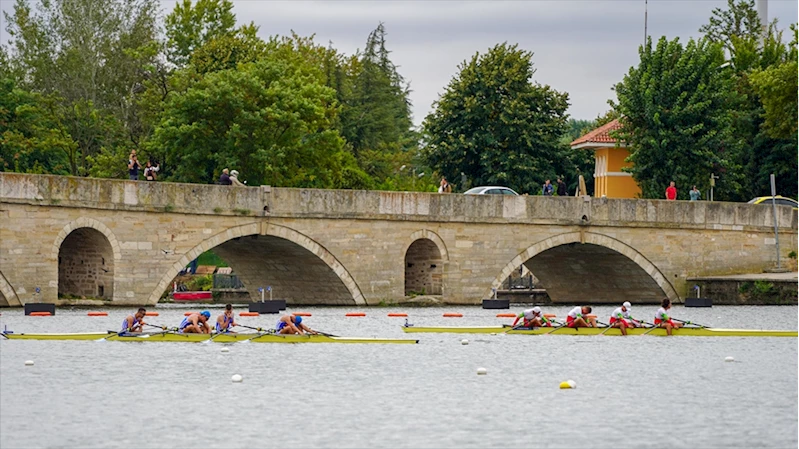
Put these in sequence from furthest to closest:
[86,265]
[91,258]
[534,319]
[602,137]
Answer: [602,137] → [86,265] → [91,258] → [534,319]

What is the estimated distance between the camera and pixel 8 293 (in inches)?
1836

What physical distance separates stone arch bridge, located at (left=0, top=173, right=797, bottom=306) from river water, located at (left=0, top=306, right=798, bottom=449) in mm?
3344

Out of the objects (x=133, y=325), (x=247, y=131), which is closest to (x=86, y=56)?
(x=247, y=131)

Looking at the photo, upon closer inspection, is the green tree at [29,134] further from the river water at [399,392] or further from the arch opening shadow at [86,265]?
the river water at [399,392]

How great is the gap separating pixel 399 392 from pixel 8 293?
59.4ft

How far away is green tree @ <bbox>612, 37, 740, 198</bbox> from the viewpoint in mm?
66375

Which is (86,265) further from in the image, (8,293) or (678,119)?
(678,119)

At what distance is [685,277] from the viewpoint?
5803 centimetres

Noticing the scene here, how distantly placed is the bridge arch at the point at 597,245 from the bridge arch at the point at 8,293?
16831 millimetres

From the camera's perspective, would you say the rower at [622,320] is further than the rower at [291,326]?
Yes

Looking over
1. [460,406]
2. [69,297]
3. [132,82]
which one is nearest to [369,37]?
[132,82]

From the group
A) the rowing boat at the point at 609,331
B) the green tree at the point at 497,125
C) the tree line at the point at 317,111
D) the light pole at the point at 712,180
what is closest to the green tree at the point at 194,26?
the tree line at the point at 317,111

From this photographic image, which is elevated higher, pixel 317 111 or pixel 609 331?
pixel 317 111

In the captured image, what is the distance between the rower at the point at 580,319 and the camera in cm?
4216
